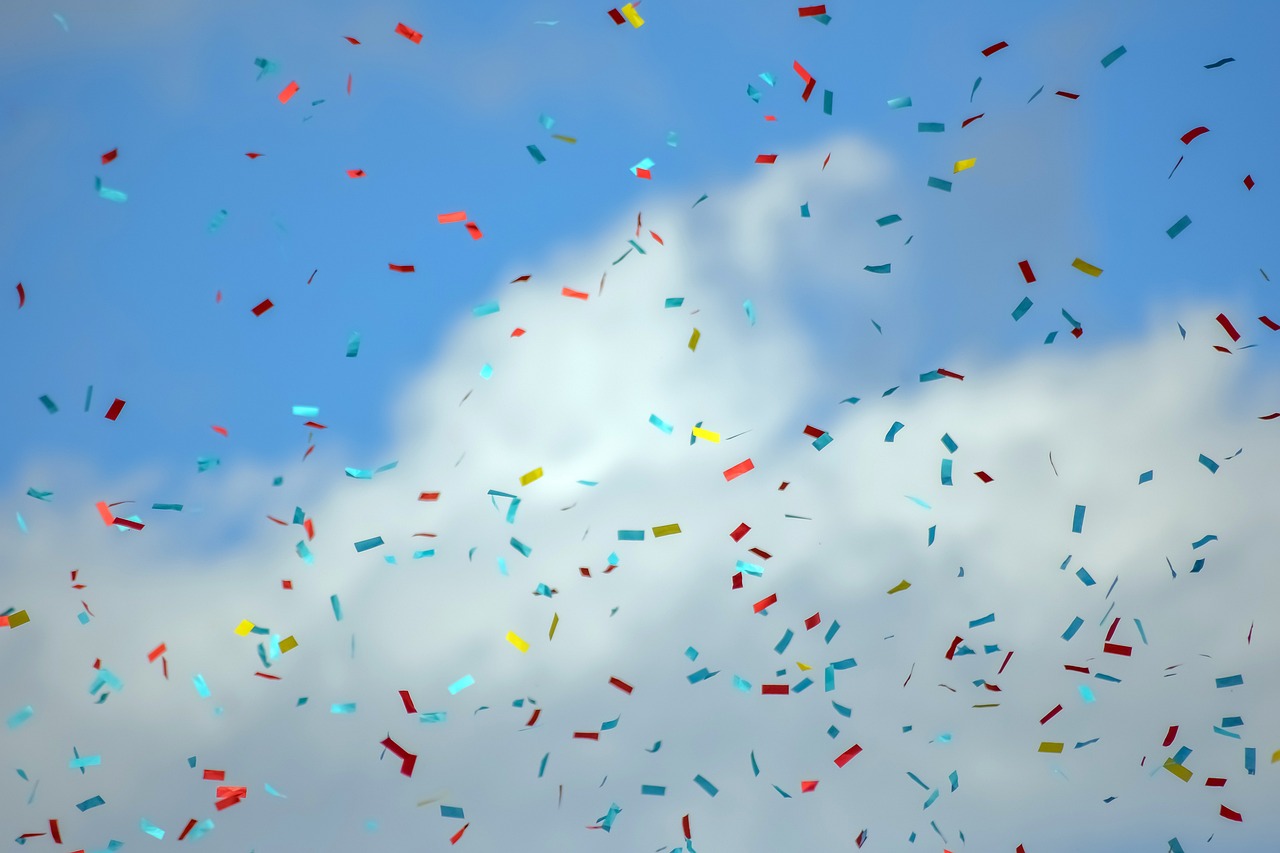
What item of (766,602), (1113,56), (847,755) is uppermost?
(1113,56)

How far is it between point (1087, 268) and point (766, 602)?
3.66 m

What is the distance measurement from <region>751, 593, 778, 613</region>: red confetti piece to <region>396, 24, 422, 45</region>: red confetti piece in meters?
5.06

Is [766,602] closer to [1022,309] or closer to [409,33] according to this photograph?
[1022,309]

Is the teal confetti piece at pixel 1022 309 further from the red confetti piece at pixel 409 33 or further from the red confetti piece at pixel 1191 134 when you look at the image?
the red confetti piece at pixel 409 33

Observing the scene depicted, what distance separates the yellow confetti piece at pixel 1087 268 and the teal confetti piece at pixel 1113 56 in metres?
1.50

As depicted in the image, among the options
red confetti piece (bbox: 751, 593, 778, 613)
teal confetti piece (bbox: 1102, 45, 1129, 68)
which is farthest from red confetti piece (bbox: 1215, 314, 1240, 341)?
red confetti piece (bbox: 751, 593, 778, 613)

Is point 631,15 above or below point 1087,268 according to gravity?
above

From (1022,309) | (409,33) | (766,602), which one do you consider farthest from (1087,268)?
(409,33)

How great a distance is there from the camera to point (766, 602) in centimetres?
952

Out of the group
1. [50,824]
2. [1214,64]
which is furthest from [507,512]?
[1214,64]

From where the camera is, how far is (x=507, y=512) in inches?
369

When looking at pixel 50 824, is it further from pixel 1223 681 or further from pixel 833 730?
pixel 1223 681

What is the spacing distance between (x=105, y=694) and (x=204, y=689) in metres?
0.70

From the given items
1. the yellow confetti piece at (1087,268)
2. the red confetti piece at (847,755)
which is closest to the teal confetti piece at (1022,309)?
the yellow confetti piece at (1087,268)
